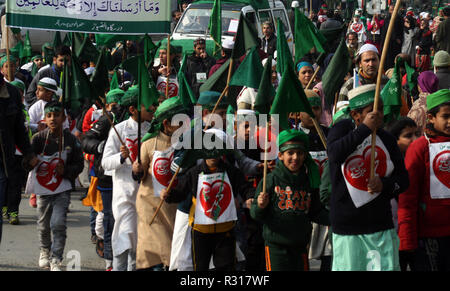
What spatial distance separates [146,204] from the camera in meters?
6.73

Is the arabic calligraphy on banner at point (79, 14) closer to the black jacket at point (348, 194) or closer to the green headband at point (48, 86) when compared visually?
the green headband at point (48, 86)

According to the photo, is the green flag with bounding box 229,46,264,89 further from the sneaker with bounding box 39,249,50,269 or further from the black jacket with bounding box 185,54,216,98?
the black jacket with bounding box 185,54,216,98

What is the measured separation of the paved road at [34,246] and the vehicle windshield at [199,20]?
6718 mm

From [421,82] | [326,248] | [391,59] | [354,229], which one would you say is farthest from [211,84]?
[391,59]

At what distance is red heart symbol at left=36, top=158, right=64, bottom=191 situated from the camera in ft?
24.6

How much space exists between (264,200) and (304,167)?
1.52 ft

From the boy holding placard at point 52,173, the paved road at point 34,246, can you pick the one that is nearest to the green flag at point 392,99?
the paved road at point 34,246

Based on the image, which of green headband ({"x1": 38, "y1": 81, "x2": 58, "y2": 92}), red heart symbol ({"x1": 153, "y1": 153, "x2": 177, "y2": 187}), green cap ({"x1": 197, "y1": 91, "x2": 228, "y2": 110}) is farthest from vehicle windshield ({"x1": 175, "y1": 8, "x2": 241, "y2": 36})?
red heart symbol ({"x1": 153, "y1": 153, "x2": 177, "y2": 187})

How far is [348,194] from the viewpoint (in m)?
5.00

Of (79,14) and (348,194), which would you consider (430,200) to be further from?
(79,14)

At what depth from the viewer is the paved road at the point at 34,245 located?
7.86 meters

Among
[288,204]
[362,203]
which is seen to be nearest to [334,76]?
[288,204]

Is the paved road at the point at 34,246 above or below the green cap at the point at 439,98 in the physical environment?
below

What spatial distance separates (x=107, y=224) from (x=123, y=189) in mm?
616
